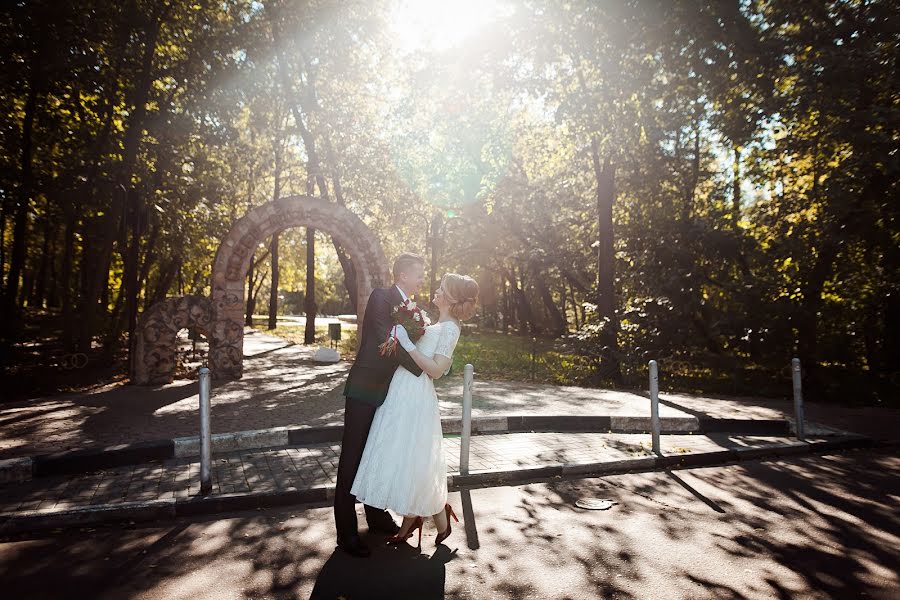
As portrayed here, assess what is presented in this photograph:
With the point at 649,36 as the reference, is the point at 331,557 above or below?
below

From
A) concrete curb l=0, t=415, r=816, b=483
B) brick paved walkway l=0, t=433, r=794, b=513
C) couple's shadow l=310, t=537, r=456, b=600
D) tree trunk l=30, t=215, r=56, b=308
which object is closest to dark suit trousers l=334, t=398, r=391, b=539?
couple's shadow l=310, t=537, r=456, b=600

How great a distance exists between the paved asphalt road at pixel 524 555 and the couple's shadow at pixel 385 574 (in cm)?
1

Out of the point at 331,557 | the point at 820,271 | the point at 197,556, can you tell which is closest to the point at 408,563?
the point at 331,557

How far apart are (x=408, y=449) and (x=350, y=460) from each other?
451 mm

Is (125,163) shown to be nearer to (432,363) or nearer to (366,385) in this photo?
(366,385)

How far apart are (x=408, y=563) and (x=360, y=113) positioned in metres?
21.4

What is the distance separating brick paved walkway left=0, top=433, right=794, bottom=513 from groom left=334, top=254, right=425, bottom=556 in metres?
1.49

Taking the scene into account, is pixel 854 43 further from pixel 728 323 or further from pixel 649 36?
pixel 728 323

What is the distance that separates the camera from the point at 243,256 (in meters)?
13.5

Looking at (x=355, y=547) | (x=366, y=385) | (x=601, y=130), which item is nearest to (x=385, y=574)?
(x=355, y=547)

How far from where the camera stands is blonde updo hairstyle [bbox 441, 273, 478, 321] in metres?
4.51

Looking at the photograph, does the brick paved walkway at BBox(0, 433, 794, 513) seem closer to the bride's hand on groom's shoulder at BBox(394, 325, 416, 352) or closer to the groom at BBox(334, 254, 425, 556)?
the groom at BBox(334, 254, 425, 556)

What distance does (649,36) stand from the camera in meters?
12.3

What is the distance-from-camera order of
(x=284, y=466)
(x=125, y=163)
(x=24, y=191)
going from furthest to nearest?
1. (x=125, y=163)
2. (x=24, y=191)
3. (x=284, y=466)
